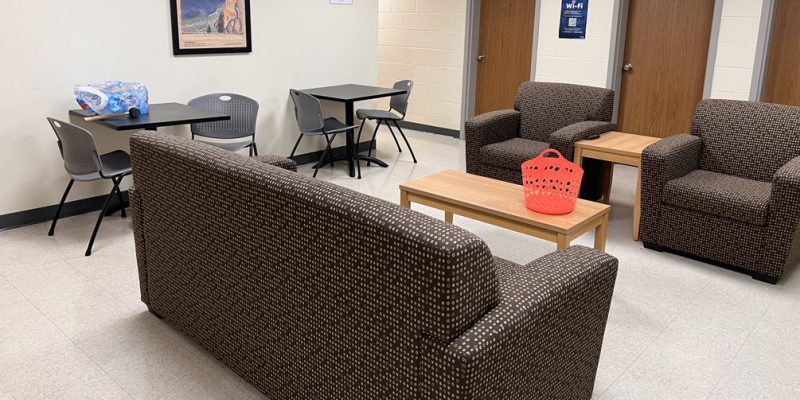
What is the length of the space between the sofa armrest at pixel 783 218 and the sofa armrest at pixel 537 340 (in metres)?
1.72

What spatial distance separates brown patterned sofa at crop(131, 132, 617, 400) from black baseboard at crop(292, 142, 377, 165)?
3243 mm

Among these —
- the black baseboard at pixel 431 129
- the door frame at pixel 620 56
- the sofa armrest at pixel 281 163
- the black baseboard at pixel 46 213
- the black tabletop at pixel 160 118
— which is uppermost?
the door frame at pixel 620 56

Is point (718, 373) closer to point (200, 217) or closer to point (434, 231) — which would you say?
point (434, 231)

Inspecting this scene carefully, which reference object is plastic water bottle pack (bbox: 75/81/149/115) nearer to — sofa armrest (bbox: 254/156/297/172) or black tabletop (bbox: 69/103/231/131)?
black tabletop (bbox: 69/103/231/131)

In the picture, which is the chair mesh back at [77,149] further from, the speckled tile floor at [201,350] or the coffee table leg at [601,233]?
the coffee table leg at [601,233]

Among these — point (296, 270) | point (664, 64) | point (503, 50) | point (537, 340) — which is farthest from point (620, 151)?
point (503, 50)

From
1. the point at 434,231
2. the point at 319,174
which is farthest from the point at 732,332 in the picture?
the point at 319,174

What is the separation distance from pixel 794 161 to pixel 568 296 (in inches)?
93.2

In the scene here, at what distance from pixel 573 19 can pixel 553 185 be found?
11.8 ft

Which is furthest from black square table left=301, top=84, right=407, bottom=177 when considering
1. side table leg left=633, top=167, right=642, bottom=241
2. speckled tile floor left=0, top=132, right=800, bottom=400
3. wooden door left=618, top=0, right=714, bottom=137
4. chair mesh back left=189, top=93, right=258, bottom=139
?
side table leg left=633, top=167, right=642, bottom=241

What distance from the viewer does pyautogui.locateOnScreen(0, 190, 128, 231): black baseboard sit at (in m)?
3.98

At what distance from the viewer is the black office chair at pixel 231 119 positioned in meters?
4.72

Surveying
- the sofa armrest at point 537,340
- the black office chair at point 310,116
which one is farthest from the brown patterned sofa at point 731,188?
the black office chair at point 310,116

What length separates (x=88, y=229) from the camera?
13.1 ft
